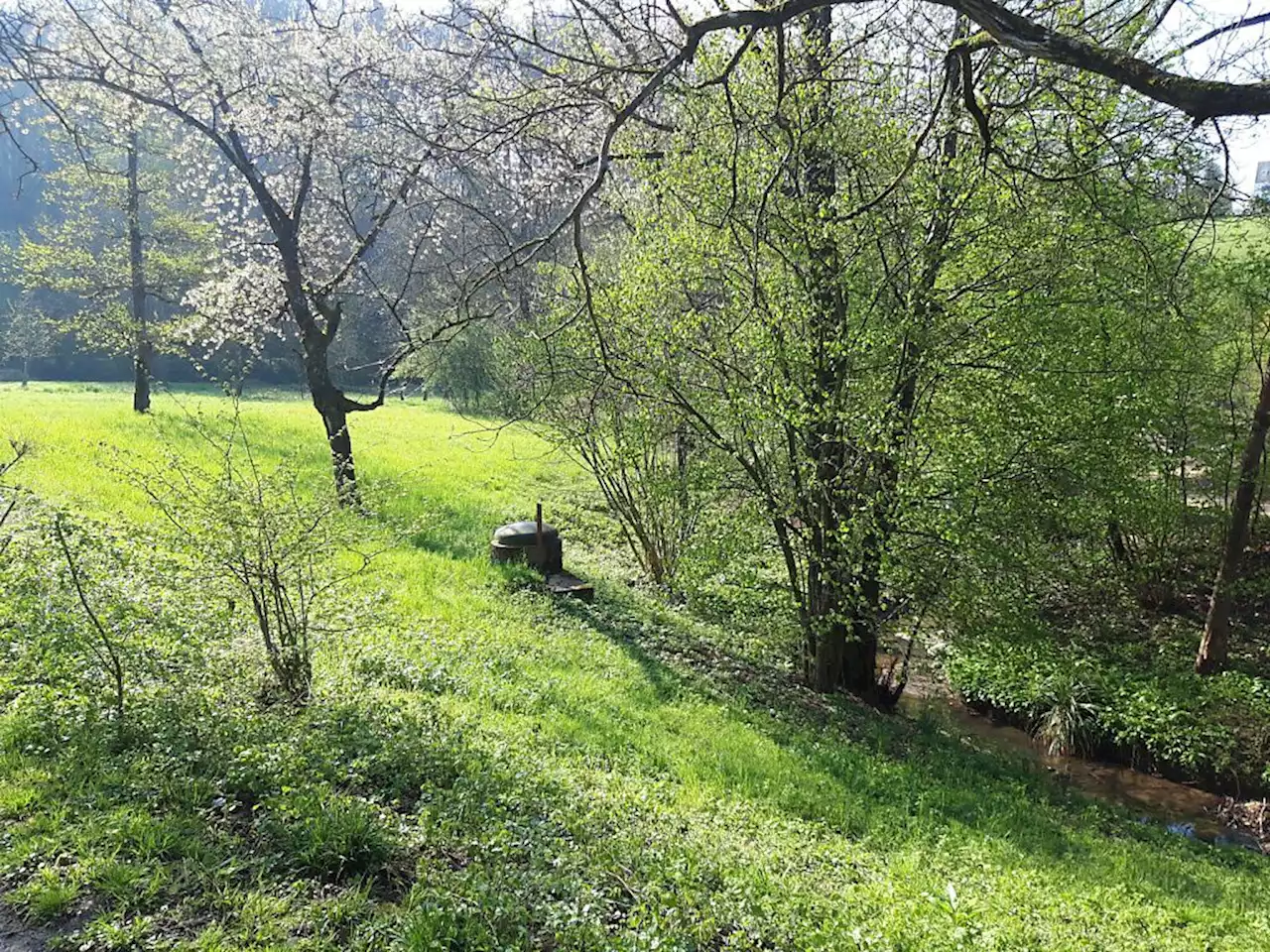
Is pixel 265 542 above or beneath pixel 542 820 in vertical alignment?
above

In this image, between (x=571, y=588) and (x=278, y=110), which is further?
(x=278, y=110)

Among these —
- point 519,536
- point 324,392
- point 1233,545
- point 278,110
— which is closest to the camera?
point 519,536

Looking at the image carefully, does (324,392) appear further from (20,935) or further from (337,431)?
(20,935)

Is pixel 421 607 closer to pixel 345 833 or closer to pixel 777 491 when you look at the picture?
pixel 777 491

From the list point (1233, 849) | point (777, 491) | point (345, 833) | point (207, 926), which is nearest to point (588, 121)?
point (777, 491)

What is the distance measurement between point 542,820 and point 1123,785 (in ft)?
23.7

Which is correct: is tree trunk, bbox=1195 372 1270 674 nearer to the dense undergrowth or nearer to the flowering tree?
the dense undergrowth

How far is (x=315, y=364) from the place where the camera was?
10.8 m

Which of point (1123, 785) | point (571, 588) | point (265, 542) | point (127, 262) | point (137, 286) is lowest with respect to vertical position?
point (1123, 785)

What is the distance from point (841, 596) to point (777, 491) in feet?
4.09

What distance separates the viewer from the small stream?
7.11 m

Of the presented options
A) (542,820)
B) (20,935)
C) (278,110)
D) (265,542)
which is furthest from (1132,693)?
(278,110)

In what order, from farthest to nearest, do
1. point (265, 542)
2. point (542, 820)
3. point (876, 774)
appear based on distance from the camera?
point (876, 774)
point (265, 542)
point (542, 820)

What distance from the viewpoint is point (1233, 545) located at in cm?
966
